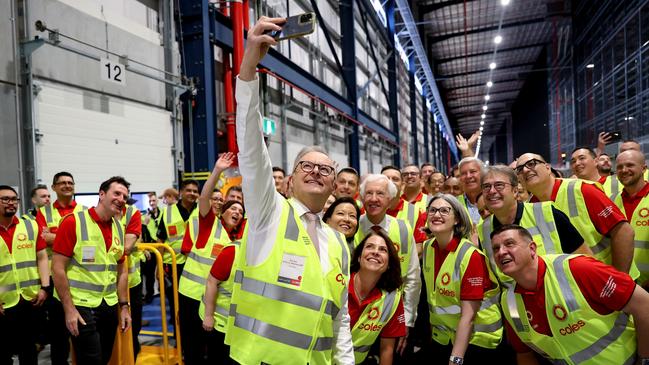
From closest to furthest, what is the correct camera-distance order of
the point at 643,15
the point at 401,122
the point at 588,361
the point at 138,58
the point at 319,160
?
the point at 319,160 → the point at 588,361 → the point at 138,58 → the point at 643,15 → the point at 401,122

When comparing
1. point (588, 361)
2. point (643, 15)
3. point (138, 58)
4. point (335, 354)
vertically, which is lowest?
point (588, 361)

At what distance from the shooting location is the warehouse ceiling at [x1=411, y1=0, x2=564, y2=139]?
18.6m

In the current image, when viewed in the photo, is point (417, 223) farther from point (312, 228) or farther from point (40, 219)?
point (40, 219)

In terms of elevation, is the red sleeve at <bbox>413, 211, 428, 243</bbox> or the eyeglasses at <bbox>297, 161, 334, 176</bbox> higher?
the eyeglasses at <bbox>297, 161, 334, 176</bbox>

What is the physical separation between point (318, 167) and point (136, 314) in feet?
12.0

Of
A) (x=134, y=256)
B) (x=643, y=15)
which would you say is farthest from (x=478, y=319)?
(x=643, y=15)

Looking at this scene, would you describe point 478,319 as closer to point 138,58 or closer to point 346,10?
point 138,58

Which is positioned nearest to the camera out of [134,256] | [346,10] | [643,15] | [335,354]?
[335,354]

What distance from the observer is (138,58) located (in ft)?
20.9

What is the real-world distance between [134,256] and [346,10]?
1123 centimetres

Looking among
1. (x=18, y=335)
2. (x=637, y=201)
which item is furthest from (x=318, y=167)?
(x=18, y=335)

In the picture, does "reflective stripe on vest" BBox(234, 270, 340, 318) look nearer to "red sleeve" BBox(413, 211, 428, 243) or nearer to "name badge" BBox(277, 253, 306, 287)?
"name badge" BBox(277, 253, 306, 287)

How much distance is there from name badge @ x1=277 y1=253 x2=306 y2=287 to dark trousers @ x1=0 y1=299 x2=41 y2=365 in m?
3.54

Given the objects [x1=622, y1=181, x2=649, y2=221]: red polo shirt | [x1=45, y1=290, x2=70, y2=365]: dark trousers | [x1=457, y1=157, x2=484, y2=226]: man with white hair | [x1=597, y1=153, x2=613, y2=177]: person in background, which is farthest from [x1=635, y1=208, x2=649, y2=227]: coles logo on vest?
[x1=45, y1=290, x2=70, y2=365]: dark trousers
